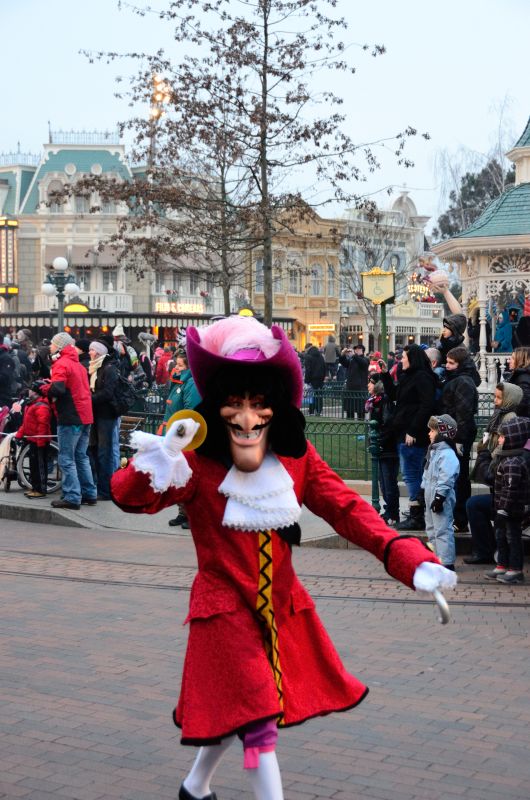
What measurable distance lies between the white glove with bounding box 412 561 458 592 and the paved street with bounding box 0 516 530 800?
1.16 meters

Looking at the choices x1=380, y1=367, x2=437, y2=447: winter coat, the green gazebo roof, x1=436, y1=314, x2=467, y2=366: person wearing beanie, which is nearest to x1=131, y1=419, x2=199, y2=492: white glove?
x1=380, y1=367, x2=437, y2=447: winter coat

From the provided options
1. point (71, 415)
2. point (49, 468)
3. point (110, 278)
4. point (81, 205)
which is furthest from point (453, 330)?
point (81, 205)

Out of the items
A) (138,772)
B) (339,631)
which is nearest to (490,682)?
(339,631)

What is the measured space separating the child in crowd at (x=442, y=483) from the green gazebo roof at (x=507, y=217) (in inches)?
470

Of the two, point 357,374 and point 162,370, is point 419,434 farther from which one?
point 357,374

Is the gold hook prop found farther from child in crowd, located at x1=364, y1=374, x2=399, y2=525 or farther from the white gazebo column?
the white gazebo column

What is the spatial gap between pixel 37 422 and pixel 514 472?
241 inches

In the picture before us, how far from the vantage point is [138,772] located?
192 inches

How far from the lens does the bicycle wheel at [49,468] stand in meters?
13.4

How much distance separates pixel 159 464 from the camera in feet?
12.8

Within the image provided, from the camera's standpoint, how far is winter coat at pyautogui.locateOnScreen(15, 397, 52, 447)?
13.0 metres

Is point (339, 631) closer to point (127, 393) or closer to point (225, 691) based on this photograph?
point (225, 691)

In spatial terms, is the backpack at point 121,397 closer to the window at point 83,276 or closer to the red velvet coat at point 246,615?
the red velvet coat at point 246,615

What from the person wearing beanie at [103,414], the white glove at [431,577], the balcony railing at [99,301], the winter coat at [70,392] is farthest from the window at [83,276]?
the white glove at [431,577]
